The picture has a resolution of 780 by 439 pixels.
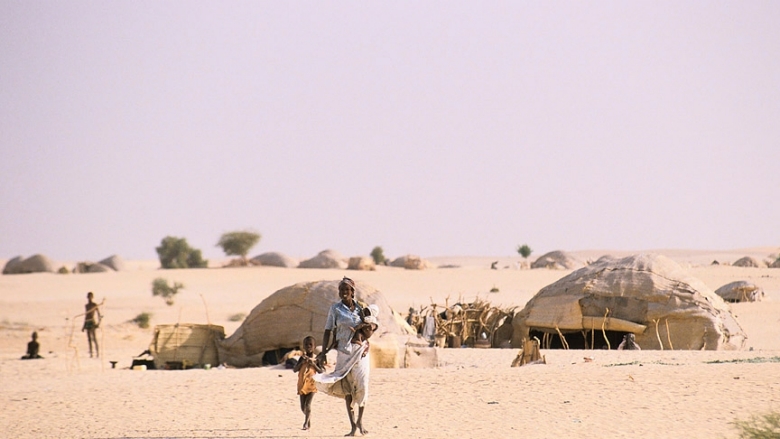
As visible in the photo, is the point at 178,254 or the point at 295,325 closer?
the point at 295,325

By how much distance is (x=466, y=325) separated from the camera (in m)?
20.0

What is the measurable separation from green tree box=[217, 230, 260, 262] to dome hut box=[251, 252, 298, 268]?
230 inches

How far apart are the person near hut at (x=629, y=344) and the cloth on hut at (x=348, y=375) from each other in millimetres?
9450

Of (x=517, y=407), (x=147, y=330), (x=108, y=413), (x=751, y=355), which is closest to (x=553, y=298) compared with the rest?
(x=751, y=355)

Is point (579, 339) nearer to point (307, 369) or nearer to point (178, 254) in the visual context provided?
point (307, 369)

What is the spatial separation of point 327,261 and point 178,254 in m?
12.6

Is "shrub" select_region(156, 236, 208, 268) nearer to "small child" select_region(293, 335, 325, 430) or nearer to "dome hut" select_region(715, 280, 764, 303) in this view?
"dome hut" select_region(715, 280, 764, 303)

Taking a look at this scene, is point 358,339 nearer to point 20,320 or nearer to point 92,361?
point 92,361

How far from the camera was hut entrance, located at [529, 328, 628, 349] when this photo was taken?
1929 centimetres

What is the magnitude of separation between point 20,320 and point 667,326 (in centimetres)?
2047

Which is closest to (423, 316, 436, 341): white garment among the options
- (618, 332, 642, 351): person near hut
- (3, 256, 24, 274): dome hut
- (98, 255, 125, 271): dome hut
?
(618, 332, 642, 351): person near hut

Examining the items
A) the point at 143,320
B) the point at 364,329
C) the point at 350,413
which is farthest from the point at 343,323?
the point at 143,320

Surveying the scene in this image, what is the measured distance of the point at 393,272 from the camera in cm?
4738

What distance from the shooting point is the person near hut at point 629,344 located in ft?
57.6
